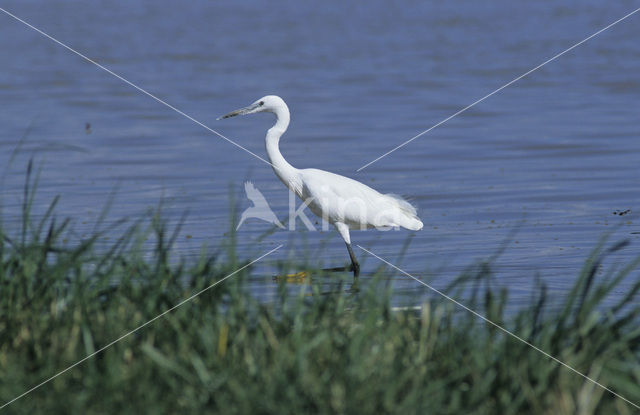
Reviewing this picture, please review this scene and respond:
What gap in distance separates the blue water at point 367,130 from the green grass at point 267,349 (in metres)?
0.53

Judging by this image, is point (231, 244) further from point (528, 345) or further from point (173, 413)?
point (528, 345)

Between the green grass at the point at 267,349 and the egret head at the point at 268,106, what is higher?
the egret head at the point at 268,106

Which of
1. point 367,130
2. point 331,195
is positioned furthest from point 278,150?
point 367,130

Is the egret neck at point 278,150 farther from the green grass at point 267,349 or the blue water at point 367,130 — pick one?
the green grass at point 267,349

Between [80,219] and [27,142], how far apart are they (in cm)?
537

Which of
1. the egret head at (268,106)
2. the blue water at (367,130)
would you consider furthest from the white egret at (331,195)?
the blue water at (367,130)

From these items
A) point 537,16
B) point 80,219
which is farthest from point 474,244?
point 537,16

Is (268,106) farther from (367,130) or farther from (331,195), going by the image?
(367,130)

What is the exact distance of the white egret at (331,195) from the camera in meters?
9.52

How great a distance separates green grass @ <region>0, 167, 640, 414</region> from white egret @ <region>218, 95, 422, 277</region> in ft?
10.8

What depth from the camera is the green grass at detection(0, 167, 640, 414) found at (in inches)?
197

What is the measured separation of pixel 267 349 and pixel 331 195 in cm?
408

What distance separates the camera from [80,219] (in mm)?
11352

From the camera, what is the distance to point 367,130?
17.7 meters
